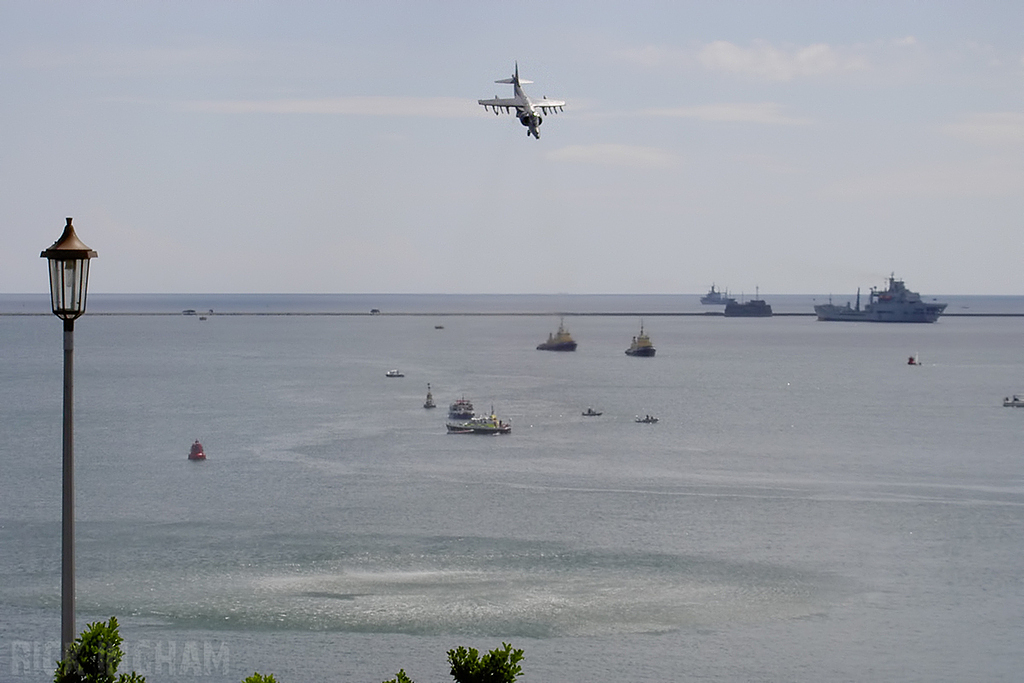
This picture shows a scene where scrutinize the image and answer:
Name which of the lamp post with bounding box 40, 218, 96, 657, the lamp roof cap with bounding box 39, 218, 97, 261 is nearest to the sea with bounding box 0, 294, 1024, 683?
the lamp post with bounding box 40, 218, 96, 657

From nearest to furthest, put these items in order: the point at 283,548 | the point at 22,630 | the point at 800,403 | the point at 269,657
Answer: the point at 269,657 < the point at 22,630 < the point at 283,548 < the point at 800,403

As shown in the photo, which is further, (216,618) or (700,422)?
(700,422)

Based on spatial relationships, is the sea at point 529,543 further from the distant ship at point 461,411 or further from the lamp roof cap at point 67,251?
the lamp roof cap at point 67,251

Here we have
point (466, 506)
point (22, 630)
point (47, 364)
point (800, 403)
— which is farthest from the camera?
point (47, 364)

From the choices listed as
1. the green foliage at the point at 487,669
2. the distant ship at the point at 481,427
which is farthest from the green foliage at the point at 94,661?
the distant ship at the point at 481,427

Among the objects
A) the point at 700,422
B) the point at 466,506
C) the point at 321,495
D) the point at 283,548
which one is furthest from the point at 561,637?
the point at 700,422

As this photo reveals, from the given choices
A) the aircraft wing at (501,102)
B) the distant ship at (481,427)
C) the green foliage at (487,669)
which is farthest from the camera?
the distant ship at (481,427)

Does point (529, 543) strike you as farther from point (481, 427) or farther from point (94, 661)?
point (94, 661)

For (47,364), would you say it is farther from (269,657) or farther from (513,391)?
(269,657)

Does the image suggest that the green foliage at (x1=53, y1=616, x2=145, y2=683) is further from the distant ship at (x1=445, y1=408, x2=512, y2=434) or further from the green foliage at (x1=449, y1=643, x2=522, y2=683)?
the distant ship at (x1=445, y1=408, x2=512, y2=434)
